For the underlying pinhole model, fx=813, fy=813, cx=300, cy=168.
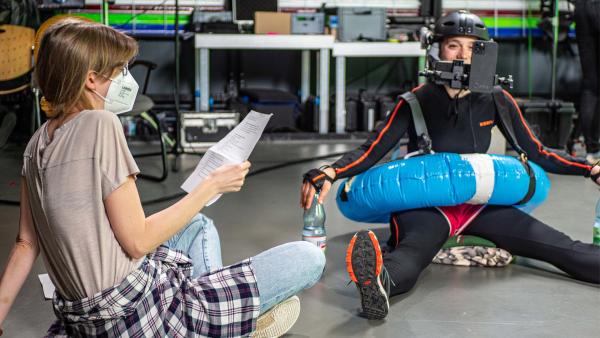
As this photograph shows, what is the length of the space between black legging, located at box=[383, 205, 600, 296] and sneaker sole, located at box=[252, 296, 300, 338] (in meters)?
0.54

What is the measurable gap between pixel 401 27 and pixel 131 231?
6536mm

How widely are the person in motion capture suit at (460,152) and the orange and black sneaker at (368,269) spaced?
298 mm

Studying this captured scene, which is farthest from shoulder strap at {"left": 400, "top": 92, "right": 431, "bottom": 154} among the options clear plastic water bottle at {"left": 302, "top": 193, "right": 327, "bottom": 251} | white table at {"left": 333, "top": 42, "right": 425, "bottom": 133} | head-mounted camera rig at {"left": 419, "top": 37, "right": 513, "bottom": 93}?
white table at {"left": 333, "top": 42, "right": 425, "bottom": 133}

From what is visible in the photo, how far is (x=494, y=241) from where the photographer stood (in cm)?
315

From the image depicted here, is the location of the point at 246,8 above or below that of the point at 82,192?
above

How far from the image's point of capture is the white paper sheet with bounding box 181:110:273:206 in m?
1.96

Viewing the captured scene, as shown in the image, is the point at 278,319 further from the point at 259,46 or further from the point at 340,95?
the point at 340,95

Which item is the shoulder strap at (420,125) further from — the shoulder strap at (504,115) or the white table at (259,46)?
the white table at (259,46)

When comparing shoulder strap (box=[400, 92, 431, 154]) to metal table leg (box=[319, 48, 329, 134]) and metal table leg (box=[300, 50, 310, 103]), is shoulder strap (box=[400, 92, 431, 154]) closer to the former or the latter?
metal table leg (box=[319, 48, 329, 134])

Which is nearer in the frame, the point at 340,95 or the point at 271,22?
the point at 271,22

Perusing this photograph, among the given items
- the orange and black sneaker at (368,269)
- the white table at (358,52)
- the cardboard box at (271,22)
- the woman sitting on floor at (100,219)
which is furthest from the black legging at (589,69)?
the woman sitting on floor at (100,219)

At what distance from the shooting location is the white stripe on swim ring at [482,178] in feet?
10.0

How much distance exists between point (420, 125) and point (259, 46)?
4.33 m

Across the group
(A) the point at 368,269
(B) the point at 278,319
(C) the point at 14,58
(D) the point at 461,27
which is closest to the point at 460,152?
(D) the point at 461,27
